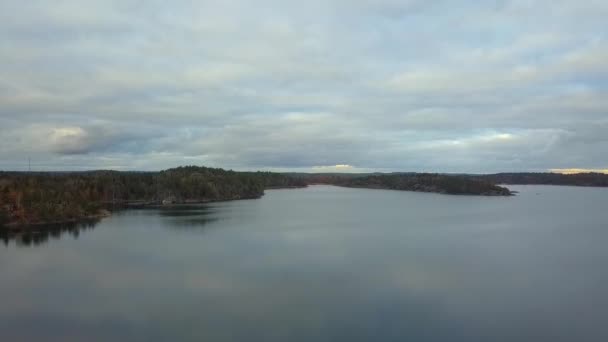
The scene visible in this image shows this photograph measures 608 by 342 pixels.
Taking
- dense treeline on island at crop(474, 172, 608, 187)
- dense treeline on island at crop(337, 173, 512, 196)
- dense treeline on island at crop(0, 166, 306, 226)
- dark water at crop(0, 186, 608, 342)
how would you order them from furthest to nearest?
dense treeline on island at crop(474, 172, 608, 187), dense treeline on island at crop(337, 173, 512, 196), dense treeline on island at crop(0, 166, 306, 226), dark water at crop(0, 186, 608, 342)

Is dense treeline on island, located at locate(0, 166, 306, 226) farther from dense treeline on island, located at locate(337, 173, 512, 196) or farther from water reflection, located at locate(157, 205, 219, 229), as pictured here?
dense treeline on island, located at locate(337, 173, 512, 196)

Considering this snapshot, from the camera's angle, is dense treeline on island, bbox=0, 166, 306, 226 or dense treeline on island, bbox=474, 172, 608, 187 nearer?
dense treeline on island, bbox=0, 166, 306, 226

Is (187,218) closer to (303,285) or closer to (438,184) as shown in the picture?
(303,285)

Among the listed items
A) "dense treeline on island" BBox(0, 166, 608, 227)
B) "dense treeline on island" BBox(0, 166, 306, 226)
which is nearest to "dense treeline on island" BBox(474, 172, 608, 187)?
"dense treeline on island" BBox(0, 166, 608, 227)

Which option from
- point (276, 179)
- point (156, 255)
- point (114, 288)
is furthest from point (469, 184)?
point (114, 288)

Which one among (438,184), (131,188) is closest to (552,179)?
(438,184)

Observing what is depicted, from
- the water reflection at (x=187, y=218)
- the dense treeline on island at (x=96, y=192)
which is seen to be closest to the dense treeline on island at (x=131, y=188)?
the dense treeline on island at (x=96, y=192)

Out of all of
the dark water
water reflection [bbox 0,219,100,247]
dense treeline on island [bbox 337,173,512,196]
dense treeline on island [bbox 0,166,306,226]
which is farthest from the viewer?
dense treeline on island [bbox 337,173,512,196]
